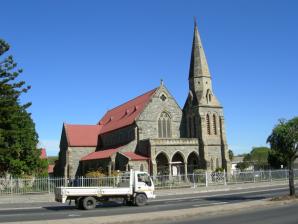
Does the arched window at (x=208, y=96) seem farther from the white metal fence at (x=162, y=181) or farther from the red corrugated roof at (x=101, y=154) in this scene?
the white metal fence at (x=162, y=181)

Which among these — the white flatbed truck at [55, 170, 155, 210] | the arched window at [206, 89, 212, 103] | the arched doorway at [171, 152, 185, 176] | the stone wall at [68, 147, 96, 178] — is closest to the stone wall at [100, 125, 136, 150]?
the stone wall at [68, 147, 96, 178]

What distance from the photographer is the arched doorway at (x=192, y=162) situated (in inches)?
2064

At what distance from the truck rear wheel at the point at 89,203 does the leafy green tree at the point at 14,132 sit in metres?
17.8

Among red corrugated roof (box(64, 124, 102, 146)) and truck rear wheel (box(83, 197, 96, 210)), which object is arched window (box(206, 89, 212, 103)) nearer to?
Answer: red corrugated roof (box(64, 124, 102, 146))

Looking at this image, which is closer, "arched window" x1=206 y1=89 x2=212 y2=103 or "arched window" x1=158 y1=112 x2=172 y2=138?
"arched window" x1=158 y1=112 x2=172 y2=138

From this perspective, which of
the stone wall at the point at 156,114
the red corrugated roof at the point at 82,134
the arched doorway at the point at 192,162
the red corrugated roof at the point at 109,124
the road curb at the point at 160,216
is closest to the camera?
the road curb at the point at 160,216

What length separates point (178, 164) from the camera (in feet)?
169

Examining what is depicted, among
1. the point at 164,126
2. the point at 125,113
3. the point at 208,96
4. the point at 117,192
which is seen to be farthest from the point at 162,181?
the point at 125,113

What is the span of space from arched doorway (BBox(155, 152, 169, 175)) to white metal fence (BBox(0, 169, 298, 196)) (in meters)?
7.85

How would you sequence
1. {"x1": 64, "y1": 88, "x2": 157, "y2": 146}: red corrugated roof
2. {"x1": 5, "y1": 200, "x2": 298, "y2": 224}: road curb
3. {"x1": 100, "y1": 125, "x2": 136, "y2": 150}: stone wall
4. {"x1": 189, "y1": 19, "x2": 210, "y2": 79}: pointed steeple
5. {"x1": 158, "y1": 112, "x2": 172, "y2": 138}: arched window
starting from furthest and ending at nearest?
{"x1": 189, "y1": 19, "x2": 210, "y2": 79}: pointed steeple
{"x1": 64, "y1": 88, "x2": 157, "y2": 146}: red corrugated roof
{"x1": 158, "y1": 112, "x2": 172, "y2": 138}: arched window
{"x1": 100, "y1": 125, "x2": 136, "y2": 150}: stone wall
{"x1": 5, "y1": 200, "x2": 298, "y2": 224}: road curb

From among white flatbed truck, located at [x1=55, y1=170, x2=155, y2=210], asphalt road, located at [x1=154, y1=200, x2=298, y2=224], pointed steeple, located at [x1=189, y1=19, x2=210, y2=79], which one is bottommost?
asphalt road, located at [x1=154, y1=200, x2=298, y2=224]

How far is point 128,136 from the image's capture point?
53688mm

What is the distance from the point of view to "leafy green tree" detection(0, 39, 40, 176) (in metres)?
37.3

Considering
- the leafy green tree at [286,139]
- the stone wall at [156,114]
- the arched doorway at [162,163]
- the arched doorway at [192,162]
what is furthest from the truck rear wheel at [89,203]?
the arched doorway at [192,162]
